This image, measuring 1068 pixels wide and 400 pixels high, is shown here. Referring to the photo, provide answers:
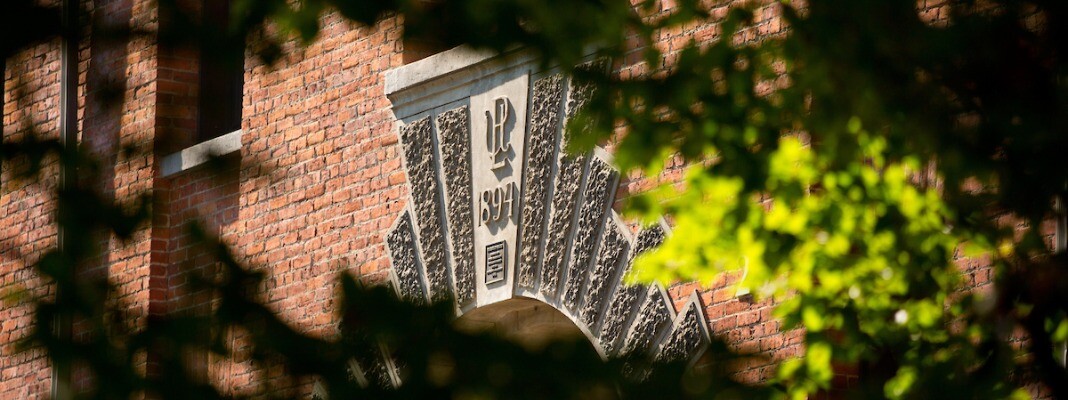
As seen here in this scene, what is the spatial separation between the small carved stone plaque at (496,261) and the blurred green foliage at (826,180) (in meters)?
2.82

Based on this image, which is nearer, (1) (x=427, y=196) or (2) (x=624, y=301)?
(2) (x=624, y=301)

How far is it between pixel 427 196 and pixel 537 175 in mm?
788

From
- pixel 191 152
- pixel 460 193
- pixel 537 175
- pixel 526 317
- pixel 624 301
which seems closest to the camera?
pixel 624 301

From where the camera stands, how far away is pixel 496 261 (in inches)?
322

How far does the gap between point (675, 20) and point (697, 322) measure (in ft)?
9.79

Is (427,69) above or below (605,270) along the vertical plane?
above

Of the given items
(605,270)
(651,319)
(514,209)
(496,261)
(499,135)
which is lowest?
(651,319)

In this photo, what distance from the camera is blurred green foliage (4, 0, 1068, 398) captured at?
2.88m

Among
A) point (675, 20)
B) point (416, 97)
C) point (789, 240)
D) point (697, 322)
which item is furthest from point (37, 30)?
point (416, 97)

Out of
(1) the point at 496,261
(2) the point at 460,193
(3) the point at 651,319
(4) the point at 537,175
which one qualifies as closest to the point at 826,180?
(3) the point at 651,319

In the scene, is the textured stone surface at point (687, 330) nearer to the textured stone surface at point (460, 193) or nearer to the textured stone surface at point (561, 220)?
the textured stone surface at point (561, 220)

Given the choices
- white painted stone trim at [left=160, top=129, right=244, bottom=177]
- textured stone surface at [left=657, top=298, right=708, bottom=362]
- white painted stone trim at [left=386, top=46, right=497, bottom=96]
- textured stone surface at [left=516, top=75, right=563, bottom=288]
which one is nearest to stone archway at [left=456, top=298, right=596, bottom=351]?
textured stone surface at [left=516, top=75, right=563, bottom=288]

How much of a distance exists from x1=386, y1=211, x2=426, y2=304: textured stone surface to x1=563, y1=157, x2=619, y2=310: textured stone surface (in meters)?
1.03

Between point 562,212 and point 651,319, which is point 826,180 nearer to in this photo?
point 651,319
